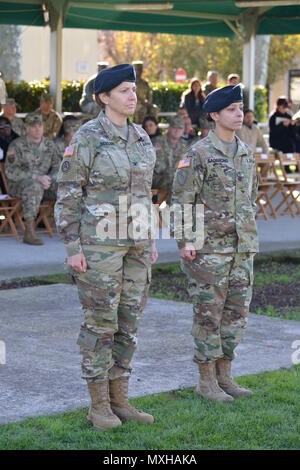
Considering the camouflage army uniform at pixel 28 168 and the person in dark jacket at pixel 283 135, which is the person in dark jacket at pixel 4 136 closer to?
the camouflage army uniform at pixel 28 168

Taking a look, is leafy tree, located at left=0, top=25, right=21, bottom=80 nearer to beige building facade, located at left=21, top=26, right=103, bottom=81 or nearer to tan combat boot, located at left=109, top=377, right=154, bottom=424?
beige building facade, located at left=21, top=26, right=103, bottom=81

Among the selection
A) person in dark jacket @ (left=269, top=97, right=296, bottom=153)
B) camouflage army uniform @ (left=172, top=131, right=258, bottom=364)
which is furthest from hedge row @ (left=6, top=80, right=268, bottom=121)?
camouflage army uniform @ (left=172, top=131, right=258, bottom=364)

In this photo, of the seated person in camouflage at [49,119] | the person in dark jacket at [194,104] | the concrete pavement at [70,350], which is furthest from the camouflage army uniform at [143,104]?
the concrete pavement at [70,350]

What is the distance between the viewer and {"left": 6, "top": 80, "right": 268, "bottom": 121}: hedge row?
19.7m

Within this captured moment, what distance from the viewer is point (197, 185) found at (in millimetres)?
6426

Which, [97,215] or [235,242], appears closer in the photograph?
[97,215]

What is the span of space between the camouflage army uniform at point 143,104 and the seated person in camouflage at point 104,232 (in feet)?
42.2

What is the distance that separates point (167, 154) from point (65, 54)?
24.4 meters

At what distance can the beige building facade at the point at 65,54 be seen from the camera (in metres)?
36.6

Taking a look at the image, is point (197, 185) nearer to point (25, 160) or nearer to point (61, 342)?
point (61, 342)

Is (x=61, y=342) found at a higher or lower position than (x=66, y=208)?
lower
